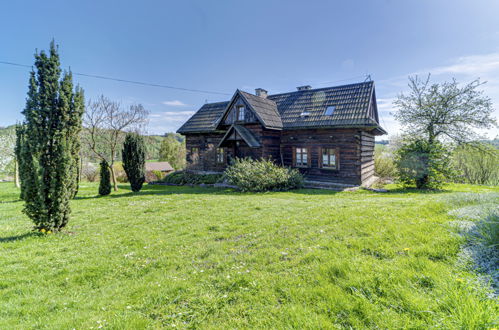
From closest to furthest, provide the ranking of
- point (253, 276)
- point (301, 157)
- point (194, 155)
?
point (253, 276) → point (301, 157) → point (194, 155)

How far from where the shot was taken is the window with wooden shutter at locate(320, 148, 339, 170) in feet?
→ 46.3

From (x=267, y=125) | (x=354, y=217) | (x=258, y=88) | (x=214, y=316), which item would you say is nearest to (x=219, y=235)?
(x=214, y=316)

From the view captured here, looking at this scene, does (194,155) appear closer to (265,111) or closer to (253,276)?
(265,111)

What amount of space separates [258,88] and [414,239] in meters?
17.0

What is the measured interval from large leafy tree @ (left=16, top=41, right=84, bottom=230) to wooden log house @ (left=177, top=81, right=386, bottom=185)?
10.2 meters

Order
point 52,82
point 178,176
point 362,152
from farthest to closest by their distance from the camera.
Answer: point 178,176 < point 362,152 < point 52,82

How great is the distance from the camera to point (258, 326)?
2.31 m

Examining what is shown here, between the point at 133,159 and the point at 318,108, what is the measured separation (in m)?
12.6

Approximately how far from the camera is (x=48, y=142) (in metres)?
5.60

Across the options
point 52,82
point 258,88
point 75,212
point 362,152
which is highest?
point 258,88

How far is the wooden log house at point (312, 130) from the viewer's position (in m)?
13.7

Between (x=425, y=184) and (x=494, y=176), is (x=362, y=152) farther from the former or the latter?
(x=494, y=176)

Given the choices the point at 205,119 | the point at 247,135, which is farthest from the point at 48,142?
the point at 205,119

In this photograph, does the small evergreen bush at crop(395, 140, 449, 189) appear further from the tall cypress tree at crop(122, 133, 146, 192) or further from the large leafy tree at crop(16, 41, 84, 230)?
the tall cypress tree at crop(122, 133, 146, 192)
